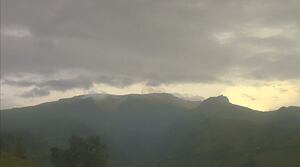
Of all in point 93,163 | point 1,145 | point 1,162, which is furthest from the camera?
point 1,145

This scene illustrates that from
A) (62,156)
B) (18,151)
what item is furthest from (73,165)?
(18,151)

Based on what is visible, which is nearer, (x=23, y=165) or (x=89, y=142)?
(x=23, y=165)

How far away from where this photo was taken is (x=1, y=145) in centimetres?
17088

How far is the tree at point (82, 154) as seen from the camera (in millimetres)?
133875

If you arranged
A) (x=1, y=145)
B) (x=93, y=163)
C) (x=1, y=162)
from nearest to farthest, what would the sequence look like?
(x=1, y=162) < (x=93, y=163) < (x=1, y=145)

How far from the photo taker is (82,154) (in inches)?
5344

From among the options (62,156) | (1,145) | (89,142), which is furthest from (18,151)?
(1,145)

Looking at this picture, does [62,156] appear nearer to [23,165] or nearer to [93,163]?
[93,163]

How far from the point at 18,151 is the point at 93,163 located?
24305 millimetres

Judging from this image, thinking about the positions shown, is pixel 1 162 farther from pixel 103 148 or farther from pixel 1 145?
pixel 1 145

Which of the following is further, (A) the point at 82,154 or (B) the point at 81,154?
(B) the point at 81,154

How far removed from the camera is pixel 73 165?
5384 inches

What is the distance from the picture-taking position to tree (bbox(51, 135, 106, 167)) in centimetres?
13388

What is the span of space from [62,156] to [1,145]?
44.1m
